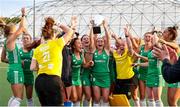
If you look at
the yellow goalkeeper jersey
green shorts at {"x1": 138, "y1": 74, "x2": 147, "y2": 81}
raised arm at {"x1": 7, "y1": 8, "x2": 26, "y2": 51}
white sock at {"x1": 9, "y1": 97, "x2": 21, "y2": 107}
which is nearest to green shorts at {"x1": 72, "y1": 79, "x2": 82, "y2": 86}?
white sock at {"x1": 9, "y1": 97, "x2": 21, "y2": 107}

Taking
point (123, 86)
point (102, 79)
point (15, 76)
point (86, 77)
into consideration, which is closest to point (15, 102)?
point (15, 76)

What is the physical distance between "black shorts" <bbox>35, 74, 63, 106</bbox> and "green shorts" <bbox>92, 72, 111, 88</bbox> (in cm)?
298

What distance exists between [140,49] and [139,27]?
4958 centimetres

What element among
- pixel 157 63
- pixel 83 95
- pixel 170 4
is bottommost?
pixel 83 95

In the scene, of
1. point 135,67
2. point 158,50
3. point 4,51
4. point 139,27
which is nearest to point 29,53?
point 4,51

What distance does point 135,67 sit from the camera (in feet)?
33.9

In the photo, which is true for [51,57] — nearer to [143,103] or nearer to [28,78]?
[28,78]

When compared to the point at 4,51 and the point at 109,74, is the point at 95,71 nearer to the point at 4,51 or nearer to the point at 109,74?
the point at 109,74

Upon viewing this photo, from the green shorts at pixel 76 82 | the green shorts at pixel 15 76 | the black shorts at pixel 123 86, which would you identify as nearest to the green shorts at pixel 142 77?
the black shorts at pixel 123 86

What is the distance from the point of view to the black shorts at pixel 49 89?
630 cm

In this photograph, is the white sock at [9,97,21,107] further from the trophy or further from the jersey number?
the jersey number

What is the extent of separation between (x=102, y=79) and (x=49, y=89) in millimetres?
3146

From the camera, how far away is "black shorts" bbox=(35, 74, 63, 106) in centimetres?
630

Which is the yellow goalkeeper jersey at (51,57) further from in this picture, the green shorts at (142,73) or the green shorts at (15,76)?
the green shorts at (142,73)
